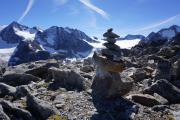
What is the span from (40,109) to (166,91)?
44.0 ft

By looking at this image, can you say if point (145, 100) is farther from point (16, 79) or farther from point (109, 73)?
point (16, 79)

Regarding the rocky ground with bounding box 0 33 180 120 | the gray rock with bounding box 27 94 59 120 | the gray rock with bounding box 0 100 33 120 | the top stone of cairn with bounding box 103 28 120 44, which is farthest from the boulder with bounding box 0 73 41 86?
the gray rock with bounding box 0 100 33 120

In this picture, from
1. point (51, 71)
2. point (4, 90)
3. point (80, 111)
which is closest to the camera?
point (80, 111)

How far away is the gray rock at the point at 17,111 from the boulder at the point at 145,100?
10626 millimetres

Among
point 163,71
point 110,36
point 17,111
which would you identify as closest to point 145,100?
point 110,36

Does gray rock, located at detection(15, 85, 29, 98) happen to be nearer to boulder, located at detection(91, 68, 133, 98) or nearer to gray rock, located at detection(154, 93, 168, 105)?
boulder, located at detection(91, 68, 133, 98)

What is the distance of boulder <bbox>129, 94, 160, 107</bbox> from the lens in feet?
100

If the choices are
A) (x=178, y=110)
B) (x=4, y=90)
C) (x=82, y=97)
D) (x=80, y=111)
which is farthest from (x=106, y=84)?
(x=4, y=90)

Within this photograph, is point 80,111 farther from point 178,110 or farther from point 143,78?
point 143,78

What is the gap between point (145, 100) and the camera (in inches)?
1212

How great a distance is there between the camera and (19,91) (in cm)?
3102

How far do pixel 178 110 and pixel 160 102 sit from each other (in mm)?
1910

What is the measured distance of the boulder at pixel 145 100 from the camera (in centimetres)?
3058

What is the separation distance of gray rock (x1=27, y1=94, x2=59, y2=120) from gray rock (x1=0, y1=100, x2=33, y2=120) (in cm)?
93
